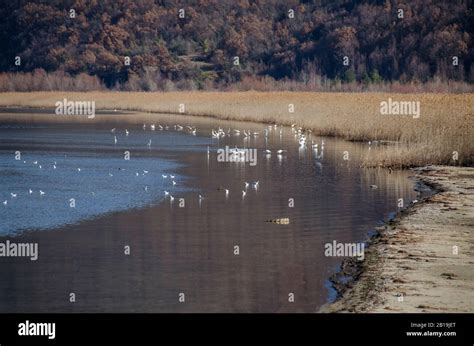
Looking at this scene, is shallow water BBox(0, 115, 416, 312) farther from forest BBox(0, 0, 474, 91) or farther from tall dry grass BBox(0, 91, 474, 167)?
forest BBox(0, 0, 474, 91)

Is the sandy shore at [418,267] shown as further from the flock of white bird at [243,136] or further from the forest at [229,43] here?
the forest at [229,43]

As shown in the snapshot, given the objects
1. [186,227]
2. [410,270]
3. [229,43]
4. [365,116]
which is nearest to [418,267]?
[410,270]

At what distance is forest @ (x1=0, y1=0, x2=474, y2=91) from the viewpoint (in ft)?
346

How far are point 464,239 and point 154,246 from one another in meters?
5.28

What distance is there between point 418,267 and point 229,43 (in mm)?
123207

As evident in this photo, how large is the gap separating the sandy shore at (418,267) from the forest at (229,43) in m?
67.6

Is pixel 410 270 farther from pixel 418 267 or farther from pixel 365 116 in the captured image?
A: pixel 365 116

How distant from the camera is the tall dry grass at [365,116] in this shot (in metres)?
30.8

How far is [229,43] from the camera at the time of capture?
451ft

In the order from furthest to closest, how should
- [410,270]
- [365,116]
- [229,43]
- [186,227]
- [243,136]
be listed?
1. [229,43]
2. [243,136]
3. [365,116]
4. [186,227]
5. [410,270]

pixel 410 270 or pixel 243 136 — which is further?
pixel 243 136

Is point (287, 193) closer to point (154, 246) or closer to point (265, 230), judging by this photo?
point (265, 230)

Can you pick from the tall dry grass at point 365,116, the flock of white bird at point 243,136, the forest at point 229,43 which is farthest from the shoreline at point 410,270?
the forest at point 229,43
